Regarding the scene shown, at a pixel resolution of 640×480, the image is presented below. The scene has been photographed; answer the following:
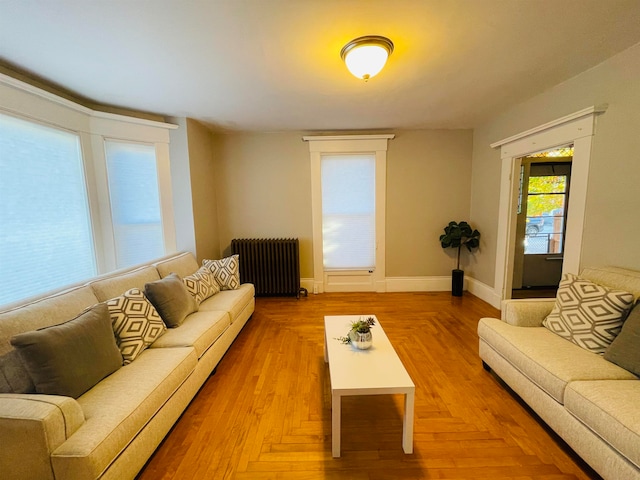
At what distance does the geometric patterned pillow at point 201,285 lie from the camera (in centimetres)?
275

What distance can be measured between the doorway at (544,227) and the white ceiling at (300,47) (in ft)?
6.75

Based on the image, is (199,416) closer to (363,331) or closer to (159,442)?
(159,442)

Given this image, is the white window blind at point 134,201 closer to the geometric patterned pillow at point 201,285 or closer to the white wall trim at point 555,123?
the geometric patterned pillow at point 201,285

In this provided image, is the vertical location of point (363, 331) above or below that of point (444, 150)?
below

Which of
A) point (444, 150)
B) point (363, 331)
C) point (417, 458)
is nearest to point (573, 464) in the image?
point (417, 458)

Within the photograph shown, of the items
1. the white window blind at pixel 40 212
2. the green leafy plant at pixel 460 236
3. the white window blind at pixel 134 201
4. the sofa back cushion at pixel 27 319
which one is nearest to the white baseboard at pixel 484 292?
the green leafy plant at pixel 460 236

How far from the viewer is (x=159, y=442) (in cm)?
154

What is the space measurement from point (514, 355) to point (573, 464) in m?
0.58

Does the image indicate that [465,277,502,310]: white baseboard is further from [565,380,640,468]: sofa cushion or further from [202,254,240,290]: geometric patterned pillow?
[202,254,240,290]: geometric patterned pillow

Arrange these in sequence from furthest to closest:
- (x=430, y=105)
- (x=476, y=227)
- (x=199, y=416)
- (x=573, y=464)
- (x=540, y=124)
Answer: (x=476, y=227) < (x=430, y=105) < (x=540, y=124) < (x=199, y=416) < (x=573, y=464)

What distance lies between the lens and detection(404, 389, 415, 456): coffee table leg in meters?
1.49

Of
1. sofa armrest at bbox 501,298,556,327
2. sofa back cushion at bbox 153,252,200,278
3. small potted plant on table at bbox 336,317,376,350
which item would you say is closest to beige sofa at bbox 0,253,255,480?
sofa back cushion at bbox 153,252,200,278

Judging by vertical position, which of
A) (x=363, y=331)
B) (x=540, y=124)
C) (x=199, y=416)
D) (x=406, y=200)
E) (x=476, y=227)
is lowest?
(x=199, y=416)

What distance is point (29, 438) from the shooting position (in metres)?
1.09
